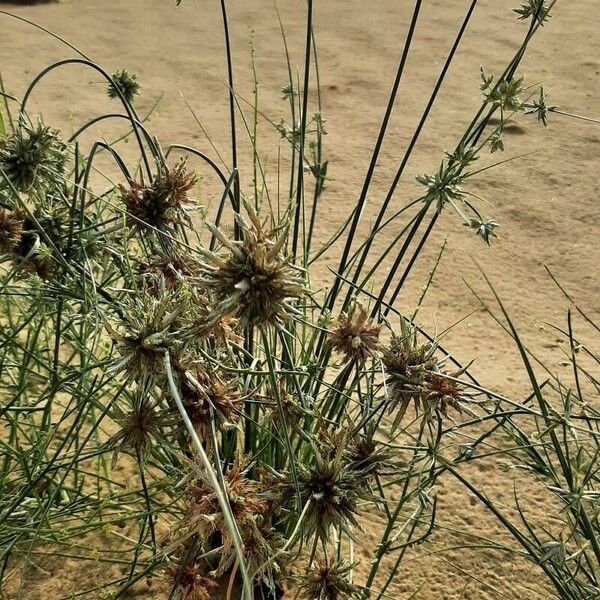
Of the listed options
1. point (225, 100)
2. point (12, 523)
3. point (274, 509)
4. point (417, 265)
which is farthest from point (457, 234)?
point (274, 509)

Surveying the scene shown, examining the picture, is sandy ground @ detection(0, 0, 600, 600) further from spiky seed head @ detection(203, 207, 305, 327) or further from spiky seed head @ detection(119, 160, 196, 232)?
→ spiky seed head @ detection(203, 207, 305, 327)

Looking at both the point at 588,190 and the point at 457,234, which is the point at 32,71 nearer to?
the point at 457,234

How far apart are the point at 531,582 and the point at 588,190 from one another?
159 cm

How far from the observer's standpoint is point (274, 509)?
2.44 ft

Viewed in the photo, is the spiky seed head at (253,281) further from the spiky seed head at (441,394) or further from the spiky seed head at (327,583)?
the spiky seed head at (327,583)

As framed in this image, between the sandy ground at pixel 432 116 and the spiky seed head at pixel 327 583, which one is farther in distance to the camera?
the sandy ground at pixel 432 116

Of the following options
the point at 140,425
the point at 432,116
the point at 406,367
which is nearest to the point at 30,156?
the point at 140,425

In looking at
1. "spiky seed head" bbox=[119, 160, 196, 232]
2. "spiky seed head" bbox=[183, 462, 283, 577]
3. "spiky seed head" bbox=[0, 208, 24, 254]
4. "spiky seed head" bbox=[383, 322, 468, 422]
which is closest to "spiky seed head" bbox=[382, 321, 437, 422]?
"spiky seed head" bbox=[383, 322, 468, 422]

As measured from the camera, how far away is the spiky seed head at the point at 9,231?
815mm

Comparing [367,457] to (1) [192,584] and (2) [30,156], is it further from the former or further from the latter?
(2) [30,156]

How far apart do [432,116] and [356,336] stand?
7.71ft

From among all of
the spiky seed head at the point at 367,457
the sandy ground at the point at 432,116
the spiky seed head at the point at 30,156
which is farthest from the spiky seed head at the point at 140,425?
the sandy ground at the point at 432,116

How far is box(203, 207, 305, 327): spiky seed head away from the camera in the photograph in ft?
1.88

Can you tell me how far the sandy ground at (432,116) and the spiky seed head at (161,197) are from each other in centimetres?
46
